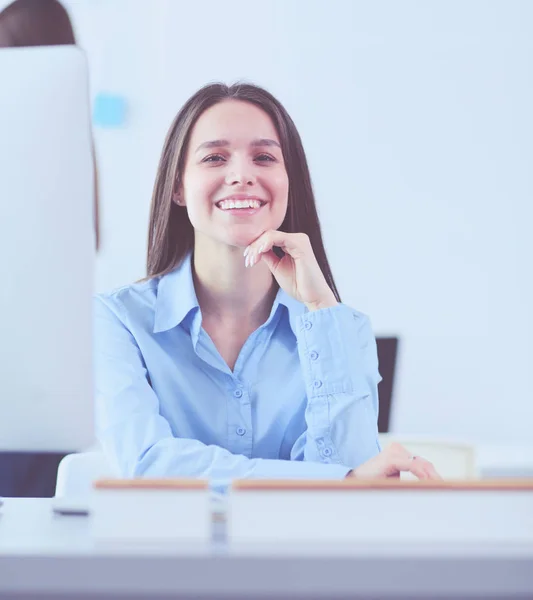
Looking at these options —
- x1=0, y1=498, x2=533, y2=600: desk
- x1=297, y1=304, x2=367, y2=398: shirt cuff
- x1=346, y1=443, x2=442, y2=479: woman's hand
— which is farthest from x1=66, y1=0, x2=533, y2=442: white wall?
x1=0, y1=498, x2=533, y2=600: desk

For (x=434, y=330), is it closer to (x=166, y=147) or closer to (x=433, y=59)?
(x=433, y=59)

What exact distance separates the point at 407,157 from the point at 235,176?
2.16 metres

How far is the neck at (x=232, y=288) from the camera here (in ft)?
5.50

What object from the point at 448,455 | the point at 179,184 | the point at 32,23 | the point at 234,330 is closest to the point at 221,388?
the point at 234,330

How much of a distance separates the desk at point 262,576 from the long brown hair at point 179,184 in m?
1.26

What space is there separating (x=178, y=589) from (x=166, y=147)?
1445 millimetres

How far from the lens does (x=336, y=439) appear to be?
1422 mm

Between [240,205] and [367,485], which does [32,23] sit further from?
[367,485]

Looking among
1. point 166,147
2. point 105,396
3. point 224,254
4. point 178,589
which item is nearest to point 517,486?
point 178,589

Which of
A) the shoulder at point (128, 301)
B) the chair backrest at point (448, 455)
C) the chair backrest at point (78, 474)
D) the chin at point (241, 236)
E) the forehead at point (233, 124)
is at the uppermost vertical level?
the forehead at point (233, 124)

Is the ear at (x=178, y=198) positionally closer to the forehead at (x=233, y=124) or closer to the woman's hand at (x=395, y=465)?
the forehead at (x=233, y=124)

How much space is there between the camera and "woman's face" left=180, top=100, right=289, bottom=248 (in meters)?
1.72

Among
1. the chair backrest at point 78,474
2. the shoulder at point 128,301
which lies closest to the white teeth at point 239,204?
the shoulder at point 128,301

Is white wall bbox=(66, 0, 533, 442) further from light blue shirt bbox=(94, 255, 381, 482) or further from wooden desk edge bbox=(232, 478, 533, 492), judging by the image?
wooden desk edge bbox=(232, 478, 533, 492)
